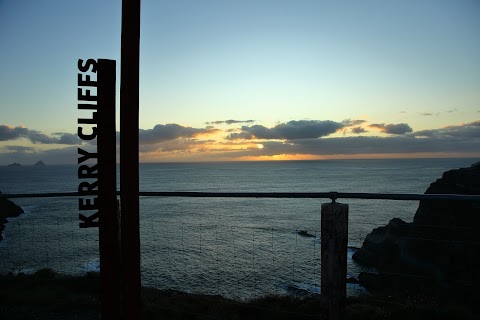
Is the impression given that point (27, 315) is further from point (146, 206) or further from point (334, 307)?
point (146, 206)

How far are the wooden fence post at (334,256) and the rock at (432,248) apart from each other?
16092mm

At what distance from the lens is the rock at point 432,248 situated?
20.3 meters

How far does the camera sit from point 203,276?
2622 cm

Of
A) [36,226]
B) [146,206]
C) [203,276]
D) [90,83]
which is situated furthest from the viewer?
[146,206]

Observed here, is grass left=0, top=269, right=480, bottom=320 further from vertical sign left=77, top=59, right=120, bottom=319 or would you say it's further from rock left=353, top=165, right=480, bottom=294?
rock left=353, top=165, right=480, bottom=294

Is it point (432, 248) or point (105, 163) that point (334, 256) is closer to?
point (105, 163)

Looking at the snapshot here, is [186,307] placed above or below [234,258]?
above

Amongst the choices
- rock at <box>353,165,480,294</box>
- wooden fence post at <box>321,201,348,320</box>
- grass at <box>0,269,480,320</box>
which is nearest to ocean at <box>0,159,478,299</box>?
rock at <box>353,165,480,294</box>

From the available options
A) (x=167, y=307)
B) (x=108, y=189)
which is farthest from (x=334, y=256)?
(x=167, y=307)

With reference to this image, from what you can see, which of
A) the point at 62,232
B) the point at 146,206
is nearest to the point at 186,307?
the point at 62,232

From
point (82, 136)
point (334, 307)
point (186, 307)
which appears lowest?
point (186, 307)

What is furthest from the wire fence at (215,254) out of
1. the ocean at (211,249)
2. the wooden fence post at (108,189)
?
the wooden fence post at (108,189)

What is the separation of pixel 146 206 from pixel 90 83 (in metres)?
66.0

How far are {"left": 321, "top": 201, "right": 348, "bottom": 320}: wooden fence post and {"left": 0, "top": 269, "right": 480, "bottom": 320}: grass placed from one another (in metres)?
0.16
